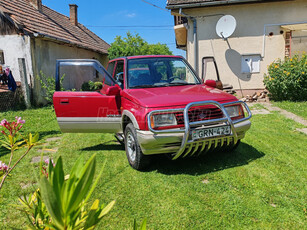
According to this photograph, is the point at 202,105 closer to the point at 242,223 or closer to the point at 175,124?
the point at 175,124

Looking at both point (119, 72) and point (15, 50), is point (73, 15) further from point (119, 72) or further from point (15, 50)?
point (119, 72)

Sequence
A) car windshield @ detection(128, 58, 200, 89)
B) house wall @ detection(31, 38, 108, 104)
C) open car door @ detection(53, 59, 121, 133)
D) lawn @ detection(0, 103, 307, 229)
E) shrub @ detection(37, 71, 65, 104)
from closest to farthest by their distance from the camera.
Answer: lawn @ detection(0, 103, 307, 229)
open car door @ detection(53, 59, 121, 133)
car windshield @ detection(128, 58, 200, 89)
shrub @ detection(37, 71, 65, 104)
house wall @ detection(31, 38, 108, 104)

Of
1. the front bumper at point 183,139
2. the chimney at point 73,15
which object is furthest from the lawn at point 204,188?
the chimney at point 73,15

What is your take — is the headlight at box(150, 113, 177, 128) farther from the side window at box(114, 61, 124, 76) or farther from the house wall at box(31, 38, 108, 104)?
the house wall at box(31, 38, 108, 104)

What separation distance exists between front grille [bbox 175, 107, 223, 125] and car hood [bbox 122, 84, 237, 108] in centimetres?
14

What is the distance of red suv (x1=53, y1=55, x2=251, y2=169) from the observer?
121 inches

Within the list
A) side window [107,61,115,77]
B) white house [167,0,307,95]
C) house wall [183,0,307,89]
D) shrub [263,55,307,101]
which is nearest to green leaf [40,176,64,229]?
side window [107,61,115,77]

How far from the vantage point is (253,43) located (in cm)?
1056

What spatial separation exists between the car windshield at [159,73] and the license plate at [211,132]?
138 centimetres

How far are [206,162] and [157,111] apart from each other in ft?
4.51

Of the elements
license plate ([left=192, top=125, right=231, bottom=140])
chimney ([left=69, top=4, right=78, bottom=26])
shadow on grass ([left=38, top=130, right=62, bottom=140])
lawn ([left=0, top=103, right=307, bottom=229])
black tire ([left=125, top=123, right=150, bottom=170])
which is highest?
chimney ([left=69, top=4, right=78, bottom=26])

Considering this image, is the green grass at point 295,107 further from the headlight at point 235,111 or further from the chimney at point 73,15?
the chimney at point 73,15

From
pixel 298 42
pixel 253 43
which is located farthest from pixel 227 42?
pixel 298 42

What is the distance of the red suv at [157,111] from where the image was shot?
3.08 metres
